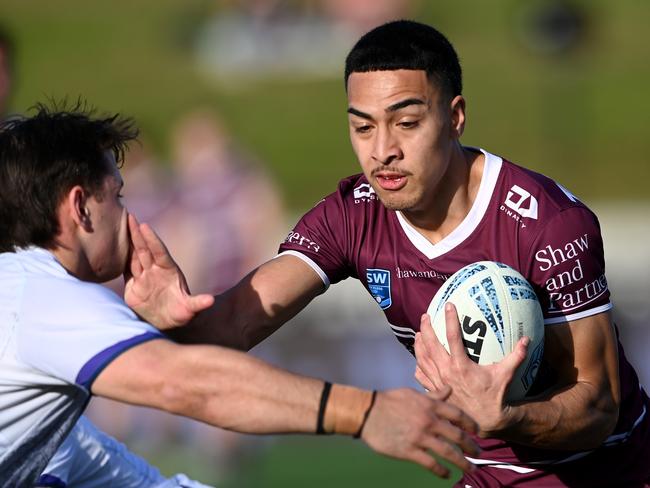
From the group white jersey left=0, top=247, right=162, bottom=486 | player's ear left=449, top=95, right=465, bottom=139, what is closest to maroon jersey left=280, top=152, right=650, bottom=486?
player's ear left=449, top=95, right=465, bottom=139

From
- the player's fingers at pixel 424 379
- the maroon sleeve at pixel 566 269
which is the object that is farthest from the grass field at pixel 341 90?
the player's fingers at pixel 424 379

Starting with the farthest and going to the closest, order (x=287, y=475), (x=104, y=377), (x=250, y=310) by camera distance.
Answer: (x=287, y=475) < (x=250, y=310) < (x=104, y=377)

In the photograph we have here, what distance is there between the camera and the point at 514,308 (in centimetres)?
505

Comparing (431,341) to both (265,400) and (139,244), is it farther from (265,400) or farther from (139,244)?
(139,244)

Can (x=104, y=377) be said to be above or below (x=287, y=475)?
above

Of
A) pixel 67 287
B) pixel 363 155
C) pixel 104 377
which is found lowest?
pixel 104 377

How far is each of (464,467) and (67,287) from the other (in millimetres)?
1573

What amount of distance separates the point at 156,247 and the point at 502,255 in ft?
5.08

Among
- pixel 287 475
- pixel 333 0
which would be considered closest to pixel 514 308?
pixel 287 475

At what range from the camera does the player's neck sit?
5.63 metres

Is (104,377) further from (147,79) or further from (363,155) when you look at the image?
(147,79)

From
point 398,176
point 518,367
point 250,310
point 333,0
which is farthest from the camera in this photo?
point 333,0

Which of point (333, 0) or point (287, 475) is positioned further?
point (333, 0)

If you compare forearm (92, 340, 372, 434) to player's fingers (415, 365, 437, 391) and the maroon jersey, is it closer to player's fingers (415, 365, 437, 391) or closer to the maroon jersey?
player's fingers (415, 365, 437, 391)
